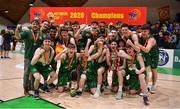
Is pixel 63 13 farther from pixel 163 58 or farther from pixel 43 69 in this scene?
pixel 43 69

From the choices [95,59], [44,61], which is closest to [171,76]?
[95,59]

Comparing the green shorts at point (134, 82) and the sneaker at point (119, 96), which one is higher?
the green shorts at point (134, 82)

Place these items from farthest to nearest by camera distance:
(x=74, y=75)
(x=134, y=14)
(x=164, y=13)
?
1. (x=164, y=13)
2. (x=134, y=14)
3. (x=74, y=75)

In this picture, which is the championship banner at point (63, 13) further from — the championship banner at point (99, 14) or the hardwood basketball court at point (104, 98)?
the hardwood basketball court at point (104, 98)

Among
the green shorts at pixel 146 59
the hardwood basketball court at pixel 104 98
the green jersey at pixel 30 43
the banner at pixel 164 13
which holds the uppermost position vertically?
the banner at pixel 164 13

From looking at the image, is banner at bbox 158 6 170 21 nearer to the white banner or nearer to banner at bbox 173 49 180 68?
the white banner

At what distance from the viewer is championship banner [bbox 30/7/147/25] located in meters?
11.6

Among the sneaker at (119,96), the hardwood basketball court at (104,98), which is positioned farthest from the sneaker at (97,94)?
the sneaker at (119,96)

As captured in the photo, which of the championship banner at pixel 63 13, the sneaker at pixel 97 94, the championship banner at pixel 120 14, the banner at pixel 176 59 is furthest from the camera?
the championship banner at pixel 63 13

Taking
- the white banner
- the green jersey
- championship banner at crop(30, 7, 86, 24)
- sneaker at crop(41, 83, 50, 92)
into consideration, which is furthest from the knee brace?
championship banner at crop(30, 7, 86, 24)

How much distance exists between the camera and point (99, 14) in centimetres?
1236

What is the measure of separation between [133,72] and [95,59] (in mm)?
851

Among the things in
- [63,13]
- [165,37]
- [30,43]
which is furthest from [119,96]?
[63,13]

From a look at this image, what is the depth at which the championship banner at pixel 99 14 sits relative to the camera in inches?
457
